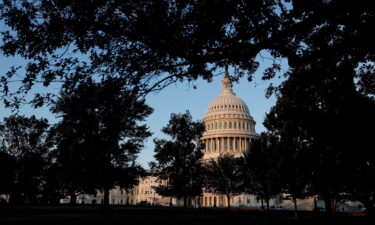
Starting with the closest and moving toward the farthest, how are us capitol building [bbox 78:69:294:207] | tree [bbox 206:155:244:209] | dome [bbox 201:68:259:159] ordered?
tree [bbox 206:155:244:209] → us capitol building [bbox 78:69:294:207] → dome [bbox 201:68:259:159]

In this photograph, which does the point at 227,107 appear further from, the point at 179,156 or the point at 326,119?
the point at 326,119

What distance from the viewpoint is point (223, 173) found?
89062 mm

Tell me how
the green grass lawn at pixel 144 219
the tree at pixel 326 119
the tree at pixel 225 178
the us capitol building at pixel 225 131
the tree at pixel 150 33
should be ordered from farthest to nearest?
1. the us capitol building at pixel 225 131
2. the tree at pixel 225 178
3. the green grass lawn at pixel 144 219
4. the tree at pixel 326 119
5. the tree at pixel 150 33

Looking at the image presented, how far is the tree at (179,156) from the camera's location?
6181cm

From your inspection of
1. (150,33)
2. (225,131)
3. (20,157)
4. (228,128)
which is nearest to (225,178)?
Answer: (20,157)

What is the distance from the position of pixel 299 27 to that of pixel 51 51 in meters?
7.95

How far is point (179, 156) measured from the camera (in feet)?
205

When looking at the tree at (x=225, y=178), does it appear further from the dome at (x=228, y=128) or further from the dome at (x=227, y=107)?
the dome at (x=227, y=107)

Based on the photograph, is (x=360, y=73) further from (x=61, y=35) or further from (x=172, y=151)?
(x=172, y=151)

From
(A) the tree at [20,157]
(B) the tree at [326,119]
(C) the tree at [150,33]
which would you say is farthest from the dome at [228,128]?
(C) the tree at [150,33]

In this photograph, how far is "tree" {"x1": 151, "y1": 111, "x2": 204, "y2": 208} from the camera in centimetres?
6181

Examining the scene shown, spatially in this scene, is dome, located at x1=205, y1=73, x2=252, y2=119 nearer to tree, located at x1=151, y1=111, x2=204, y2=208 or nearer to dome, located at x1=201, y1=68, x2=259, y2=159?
dome, located at x1=201, y1=68, x2=259, y2=159

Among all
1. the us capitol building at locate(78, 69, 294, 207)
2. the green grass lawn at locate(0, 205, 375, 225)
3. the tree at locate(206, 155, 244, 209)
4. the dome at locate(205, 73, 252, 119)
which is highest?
the dome at locate(205, 73, 252, 119)

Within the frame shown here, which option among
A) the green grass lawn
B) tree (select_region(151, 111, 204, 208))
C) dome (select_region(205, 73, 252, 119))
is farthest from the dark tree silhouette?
dome (select_region(205, 73, 252, 119))
